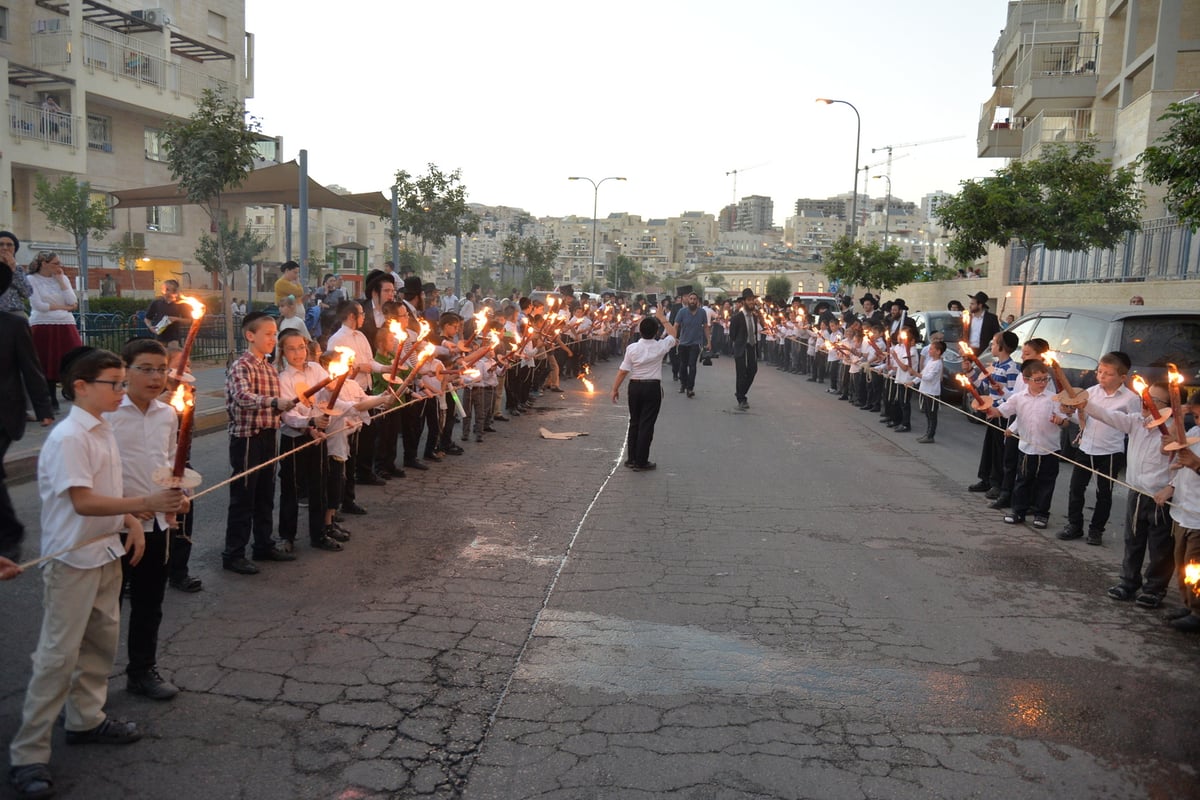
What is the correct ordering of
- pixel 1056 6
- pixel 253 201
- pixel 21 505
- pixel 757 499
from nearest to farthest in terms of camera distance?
pixel 21 505 → pixel 757 499 → pixel 253 201 → pixel 1056 6

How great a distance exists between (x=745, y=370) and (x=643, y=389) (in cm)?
637

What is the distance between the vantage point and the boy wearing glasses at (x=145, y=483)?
441 cm

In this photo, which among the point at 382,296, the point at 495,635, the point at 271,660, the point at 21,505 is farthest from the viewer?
the point at 382,296

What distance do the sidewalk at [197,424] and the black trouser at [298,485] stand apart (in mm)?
1703

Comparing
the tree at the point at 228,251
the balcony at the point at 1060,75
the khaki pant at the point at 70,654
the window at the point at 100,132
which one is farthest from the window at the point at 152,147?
the khaki pant at the point at 70,654

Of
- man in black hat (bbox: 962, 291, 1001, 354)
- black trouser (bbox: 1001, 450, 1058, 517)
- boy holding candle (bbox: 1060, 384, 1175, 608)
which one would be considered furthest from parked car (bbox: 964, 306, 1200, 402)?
boy holding candle (bbox: 1060, 384, 1175, 608)

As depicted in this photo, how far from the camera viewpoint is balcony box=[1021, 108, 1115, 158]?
32.0 meters

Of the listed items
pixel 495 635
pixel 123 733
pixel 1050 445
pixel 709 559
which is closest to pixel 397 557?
pixel 495 635

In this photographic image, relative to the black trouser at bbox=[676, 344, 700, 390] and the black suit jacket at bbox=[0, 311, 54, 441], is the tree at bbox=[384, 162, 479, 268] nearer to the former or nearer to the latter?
the black trouser at bbox=[676, 344, 700, 390]

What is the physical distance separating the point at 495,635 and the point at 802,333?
2078cm

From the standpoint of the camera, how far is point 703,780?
3.84 metres

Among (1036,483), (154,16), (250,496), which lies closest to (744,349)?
(1036,483)

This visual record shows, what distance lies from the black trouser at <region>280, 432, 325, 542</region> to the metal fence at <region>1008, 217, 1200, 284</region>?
13.5 metres

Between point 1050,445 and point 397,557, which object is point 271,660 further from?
point 1050,445
